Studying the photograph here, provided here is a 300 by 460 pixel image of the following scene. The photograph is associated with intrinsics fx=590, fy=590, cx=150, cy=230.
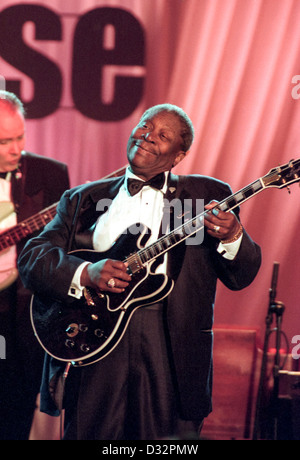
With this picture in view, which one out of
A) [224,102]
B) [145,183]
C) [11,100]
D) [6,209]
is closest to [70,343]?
[145,183]

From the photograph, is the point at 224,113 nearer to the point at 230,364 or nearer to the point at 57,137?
the point at 57,137

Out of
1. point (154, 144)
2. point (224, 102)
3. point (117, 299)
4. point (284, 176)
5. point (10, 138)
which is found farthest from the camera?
point (224, 102)

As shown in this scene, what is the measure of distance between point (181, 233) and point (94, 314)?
0.51 metres

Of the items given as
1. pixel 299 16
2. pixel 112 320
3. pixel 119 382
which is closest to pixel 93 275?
pixel 112 320

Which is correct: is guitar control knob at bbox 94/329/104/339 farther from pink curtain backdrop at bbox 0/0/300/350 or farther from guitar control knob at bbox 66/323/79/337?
pink curtain backdrop at bbox 0/0/300/350

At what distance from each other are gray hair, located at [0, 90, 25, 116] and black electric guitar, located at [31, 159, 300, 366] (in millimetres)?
1338

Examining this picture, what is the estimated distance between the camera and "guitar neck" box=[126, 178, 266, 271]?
2361mm

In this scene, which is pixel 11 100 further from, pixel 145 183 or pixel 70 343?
pixel 70 343

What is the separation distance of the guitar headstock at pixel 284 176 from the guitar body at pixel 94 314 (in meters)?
0.57

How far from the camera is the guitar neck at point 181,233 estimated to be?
236 centimetres

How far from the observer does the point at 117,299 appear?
2447mm

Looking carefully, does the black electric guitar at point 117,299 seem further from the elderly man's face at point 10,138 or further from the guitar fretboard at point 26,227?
the elderly man's face at point 10,138

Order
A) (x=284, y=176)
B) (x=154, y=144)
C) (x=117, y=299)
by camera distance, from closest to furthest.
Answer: (x=284, y=176) < (x=117, y=299) < (x=154, y=144)

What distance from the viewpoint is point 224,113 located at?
12.5 ft
